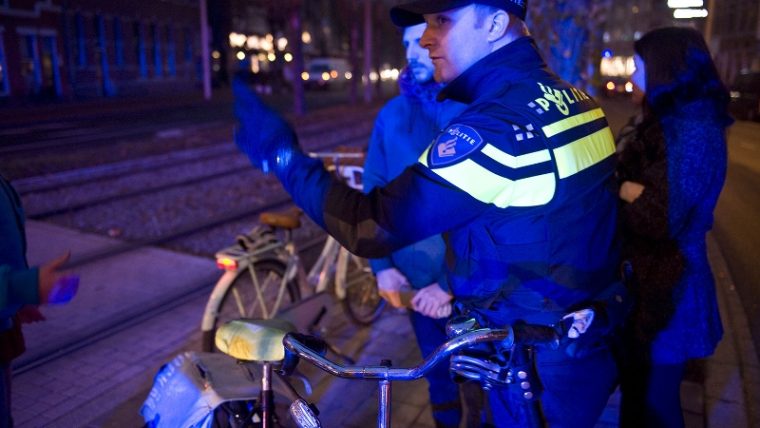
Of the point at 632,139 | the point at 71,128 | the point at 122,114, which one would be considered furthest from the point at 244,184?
the point at 122,114

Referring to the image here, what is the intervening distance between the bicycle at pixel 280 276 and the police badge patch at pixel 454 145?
2.55m

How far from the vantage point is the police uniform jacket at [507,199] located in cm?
155

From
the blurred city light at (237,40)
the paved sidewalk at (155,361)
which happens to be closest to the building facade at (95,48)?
the blurred city light at (237,40)

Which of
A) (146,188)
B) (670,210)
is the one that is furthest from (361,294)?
(146,188)

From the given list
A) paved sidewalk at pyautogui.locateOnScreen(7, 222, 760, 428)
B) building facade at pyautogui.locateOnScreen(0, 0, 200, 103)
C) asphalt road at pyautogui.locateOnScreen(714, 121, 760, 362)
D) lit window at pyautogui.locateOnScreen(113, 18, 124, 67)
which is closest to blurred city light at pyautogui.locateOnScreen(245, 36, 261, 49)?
building facade at pyautogui.locateOnScreen(0, 0, 200, 103)

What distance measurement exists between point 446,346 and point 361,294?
3765mm

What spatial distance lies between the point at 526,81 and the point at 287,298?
3.33 m

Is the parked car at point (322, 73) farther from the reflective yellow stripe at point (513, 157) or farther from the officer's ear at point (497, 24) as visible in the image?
the reflective yellow stripe at point (513, 157)

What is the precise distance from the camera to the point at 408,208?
1.56 m

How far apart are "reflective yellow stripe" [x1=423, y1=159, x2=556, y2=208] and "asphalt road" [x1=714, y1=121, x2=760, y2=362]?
12.9ft

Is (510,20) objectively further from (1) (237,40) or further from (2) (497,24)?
(1) (237,40)

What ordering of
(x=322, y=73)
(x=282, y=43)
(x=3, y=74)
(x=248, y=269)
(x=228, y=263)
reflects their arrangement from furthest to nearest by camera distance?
1. (x=282, y=43)
2. (x=322, y=73)
3. (x=3, y=74)
4. (x=248, y=269)
5. (x=228, y=263)

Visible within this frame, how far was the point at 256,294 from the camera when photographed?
4488mm

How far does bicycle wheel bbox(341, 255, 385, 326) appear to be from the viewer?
16.5 ft
